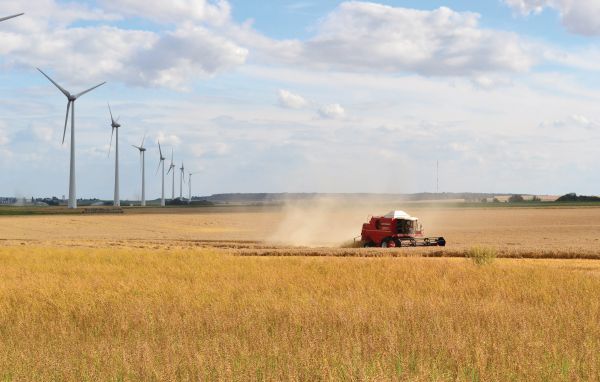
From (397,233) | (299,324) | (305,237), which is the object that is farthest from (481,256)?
(305,237)

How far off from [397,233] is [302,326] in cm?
3873

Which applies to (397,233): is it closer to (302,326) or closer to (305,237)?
(305,237)

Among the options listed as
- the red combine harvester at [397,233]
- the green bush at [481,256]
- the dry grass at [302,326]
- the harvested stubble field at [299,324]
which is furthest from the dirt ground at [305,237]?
the dry grass at [302,326]

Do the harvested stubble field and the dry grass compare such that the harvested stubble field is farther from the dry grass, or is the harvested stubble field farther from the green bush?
the green bush

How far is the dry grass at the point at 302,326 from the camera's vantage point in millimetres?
11375

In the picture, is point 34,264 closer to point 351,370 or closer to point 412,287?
point 412,287

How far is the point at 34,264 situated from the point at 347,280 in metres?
15.8

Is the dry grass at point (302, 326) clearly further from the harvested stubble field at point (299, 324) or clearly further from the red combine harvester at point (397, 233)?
the red combine harvester at point (397, 233)

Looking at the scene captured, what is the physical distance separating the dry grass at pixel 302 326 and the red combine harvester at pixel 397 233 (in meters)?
24.7

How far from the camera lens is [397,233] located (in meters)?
53.6

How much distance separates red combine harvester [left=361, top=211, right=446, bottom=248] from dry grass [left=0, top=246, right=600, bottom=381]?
81.2 ft

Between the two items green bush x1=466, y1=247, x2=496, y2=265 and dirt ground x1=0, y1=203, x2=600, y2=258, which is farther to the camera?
dirt ground x1=0, y1=203, x2=600, y2=258

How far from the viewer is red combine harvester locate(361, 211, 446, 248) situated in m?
53.3

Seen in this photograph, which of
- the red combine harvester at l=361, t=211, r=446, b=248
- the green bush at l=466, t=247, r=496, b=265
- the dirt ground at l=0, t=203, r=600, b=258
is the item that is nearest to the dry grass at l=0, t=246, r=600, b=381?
the green bush at l=466, t=247, r=496, b=265
